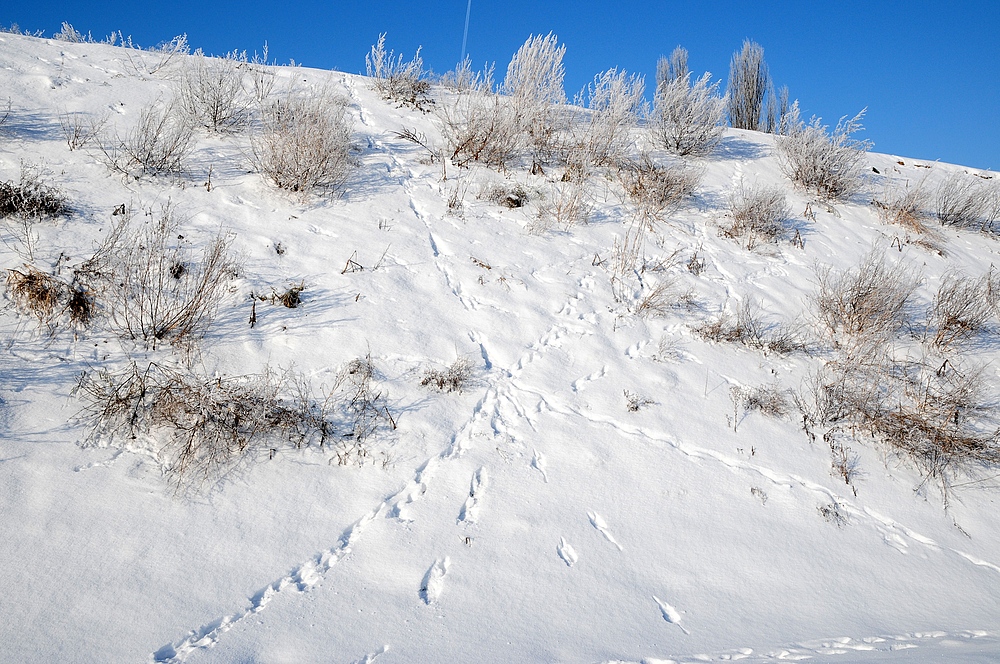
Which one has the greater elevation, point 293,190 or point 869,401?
point 293,190

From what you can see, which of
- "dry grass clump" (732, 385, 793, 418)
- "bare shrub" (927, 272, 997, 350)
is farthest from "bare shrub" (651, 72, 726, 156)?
"dry grass clump" (732, 385, 793, 418)

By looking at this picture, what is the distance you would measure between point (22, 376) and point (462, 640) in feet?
9.08

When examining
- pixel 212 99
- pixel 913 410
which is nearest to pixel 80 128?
pixel 212 99

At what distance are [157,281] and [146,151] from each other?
1.92m

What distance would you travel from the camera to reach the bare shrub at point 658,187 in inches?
239

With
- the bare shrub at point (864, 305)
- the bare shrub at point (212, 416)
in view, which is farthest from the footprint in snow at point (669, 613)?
the bare shrub at point (864, 305)

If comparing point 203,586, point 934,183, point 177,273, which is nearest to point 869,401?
point 203,586

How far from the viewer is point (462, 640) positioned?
2039 millimetres

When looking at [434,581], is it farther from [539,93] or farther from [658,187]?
[539,93]

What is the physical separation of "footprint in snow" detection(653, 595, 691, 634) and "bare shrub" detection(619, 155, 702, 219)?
14.7 ft

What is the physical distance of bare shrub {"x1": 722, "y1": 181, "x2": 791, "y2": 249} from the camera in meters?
5.94

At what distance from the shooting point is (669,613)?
230 cm

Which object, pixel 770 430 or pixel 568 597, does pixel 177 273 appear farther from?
pixel 770 430

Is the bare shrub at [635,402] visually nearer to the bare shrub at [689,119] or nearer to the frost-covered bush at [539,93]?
the frost-covered bush at [539,93]
